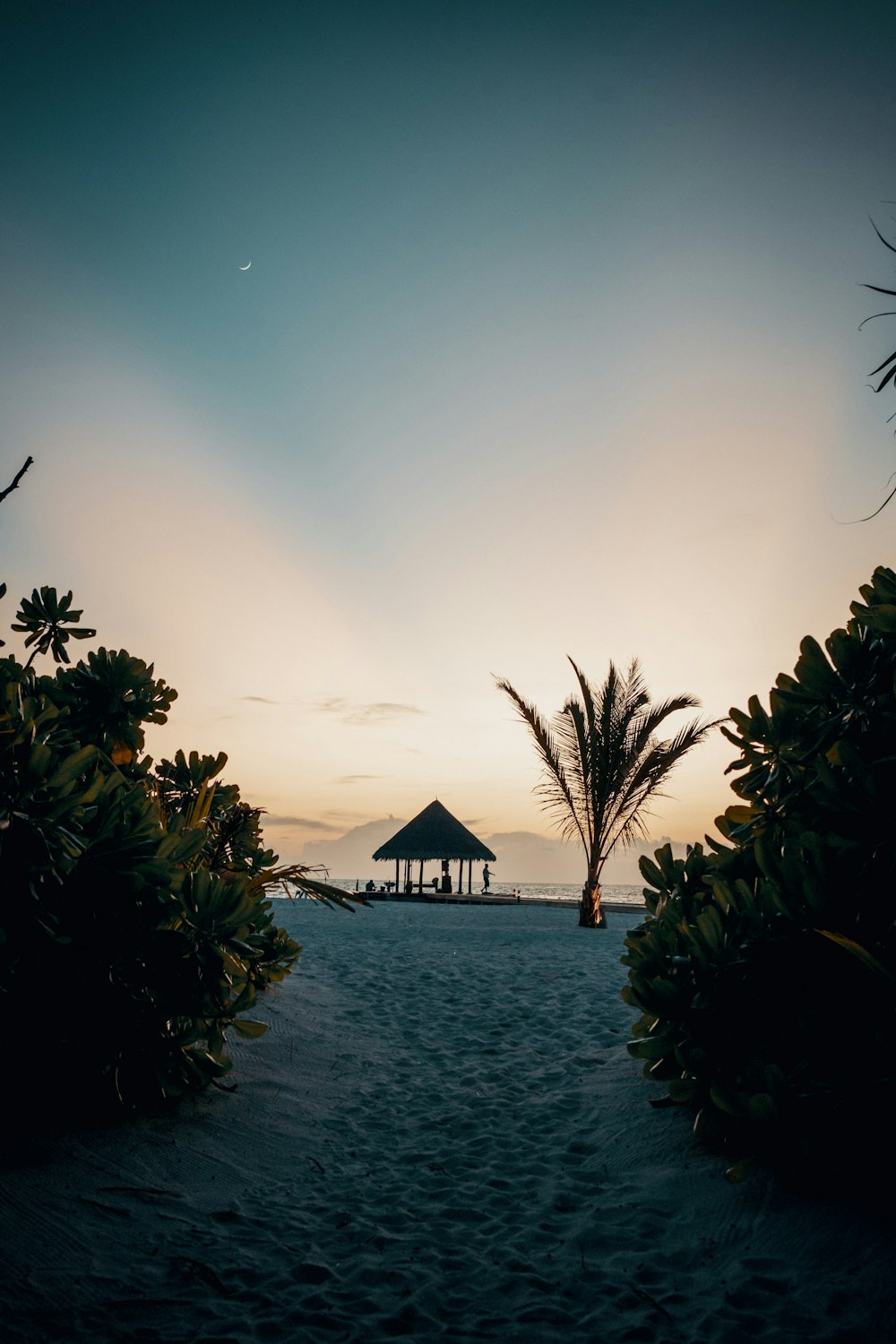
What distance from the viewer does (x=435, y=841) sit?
21.8 m

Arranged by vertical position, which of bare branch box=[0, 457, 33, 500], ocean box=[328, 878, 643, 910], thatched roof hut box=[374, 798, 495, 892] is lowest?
ocean box=[328, 878, 643, 910]

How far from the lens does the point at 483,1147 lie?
329cm

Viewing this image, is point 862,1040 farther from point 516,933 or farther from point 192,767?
point 516,933

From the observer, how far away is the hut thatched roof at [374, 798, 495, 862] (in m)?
21.5

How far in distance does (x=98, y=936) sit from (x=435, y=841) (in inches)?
763

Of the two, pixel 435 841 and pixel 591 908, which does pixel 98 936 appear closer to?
pixel 591 908

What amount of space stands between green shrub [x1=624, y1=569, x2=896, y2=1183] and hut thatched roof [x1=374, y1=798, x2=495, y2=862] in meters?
18.6

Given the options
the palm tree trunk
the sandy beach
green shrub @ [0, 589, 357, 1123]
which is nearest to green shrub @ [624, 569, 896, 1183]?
the sandy beach

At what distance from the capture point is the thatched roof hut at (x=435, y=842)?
21547mm

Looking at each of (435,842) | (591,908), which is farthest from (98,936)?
(435,842)

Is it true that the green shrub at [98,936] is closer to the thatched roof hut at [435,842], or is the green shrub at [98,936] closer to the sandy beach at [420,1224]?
the sandy beach at [420,1224]

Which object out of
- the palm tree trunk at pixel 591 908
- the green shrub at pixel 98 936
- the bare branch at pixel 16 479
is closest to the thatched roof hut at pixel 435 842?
the palm tree trunk at pixel 591 908

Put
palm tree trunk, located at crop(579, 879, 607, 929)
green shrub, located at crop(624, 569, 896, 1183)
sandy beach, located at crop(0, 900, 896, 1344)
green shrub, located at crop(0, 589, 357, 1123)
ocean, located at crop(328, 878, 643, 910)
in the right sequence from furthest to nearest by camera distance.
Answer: ocean, located at crop(328, 878, 643, 910) → palm tree trunk, located at crop(579, 879, 607, 929) → green shrub, located at crop(0, 589, 357, 1123) → green shrub, located at crop(624, 569, 896, 1183) → sandy beach, located at crop(0, 900, 896, 1344)

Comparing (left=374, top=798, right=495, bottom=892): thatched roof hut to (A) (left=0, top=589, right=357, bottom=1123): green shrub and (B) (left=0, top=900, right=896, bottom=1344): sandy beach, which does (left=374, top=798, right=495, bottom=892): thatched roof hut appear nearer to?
(B) (left=0, top=900, right=896, bottom=1344): sandy beach
